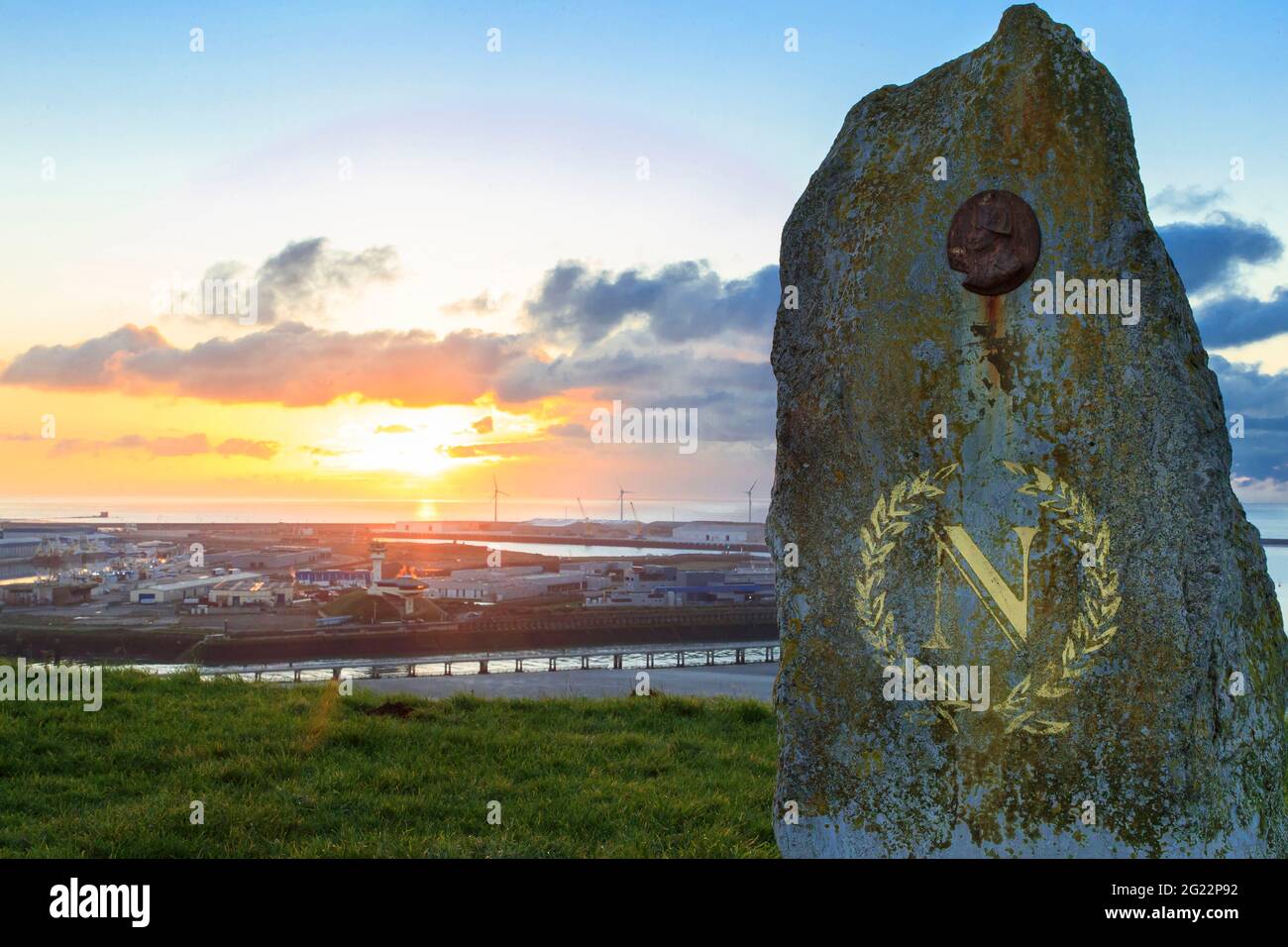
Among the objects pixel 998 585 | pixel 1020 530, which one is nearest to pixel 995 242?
pixel 1020 530

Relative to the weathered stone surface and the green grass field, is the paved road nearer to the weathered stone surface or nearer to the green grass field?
the green grass field

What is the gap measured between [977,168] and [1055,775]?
266 cm

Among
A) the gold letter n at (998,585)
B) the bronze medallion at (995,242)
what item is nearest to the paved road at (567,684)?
the gold letter n at (998,585)

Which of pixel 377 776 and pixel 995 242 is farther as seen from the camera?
pixel 377 776

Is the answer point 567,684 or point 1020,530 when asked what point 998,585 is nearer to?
point 1020,530

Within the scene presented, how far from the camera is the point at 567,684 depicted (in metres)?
12.5

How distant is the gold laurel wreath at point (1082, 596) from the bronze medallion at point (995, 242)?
818 mm

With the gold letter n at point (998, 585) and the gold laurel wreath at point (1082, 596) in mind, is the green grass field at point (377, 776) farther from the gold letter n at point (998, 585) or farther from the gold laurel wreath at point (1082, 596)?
the gold letter n at point (998, 585)

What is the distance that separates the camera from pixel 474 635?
2864cm

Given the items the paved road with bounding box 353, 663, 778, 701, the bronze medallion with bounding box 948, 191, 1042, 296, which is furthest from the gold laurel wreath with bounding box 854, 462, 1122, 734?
the paved road with bounding box 353, 663, 778, 701

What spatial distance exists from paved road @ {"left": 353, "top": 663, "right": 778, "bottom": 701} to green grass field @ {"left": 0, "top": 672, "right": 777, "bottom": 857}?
139cm

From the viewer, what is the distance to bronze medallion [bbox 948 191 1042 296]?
13.8 ft

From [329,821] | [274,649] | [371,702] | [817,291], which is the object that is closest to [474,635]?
[274,649]

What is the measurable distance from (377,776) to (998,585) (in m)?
4.96
